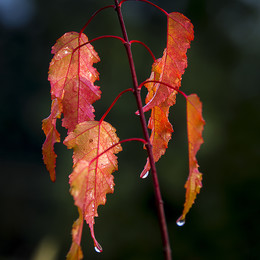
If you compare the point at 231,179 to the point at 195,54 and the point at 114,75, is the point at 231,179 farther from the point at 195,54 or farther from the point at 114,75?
the point at 114,75

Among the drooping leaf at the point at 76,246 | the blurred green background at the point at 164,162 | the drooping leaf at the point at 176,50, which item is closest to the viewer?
the drooping leaf at the point at 76,246

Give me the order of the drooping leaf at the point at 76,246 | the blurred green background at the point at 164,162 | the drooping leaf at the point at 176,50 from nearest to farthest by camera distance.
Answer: the drooping leaf at the point at 76,246 < the drooping leaf at the point at 176,50 < the blurred green background at the point at 164,162

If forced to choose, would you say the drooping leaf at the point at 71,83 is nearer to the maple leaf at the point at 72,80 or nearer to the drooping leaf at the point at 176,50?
the maple leaf at the point at 72,80

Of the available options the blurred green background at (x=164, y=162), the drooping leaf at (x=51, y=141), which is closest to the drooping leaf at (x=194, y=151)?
the drooping leaf at (x=51, y=141)

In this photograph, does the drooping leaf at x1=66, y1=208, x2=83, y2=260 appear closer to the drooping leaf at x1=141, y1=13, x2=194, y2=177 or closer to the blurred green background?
the drooping leaf at x1=141, y1=13, x2=194, y2=177

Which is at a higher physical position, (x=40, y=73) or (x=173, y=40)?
(x=173, y=40)

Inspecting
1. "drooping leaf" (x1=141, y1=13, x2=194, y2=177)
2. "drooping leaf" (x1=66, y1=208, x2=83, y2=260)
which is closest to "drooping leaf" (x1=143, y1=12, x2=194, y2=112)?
"drooping leaf" (x1=141, y1=13, x2=194, y2=177)

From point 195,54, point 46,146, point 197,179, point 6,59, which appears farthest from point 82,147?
point 6,59
